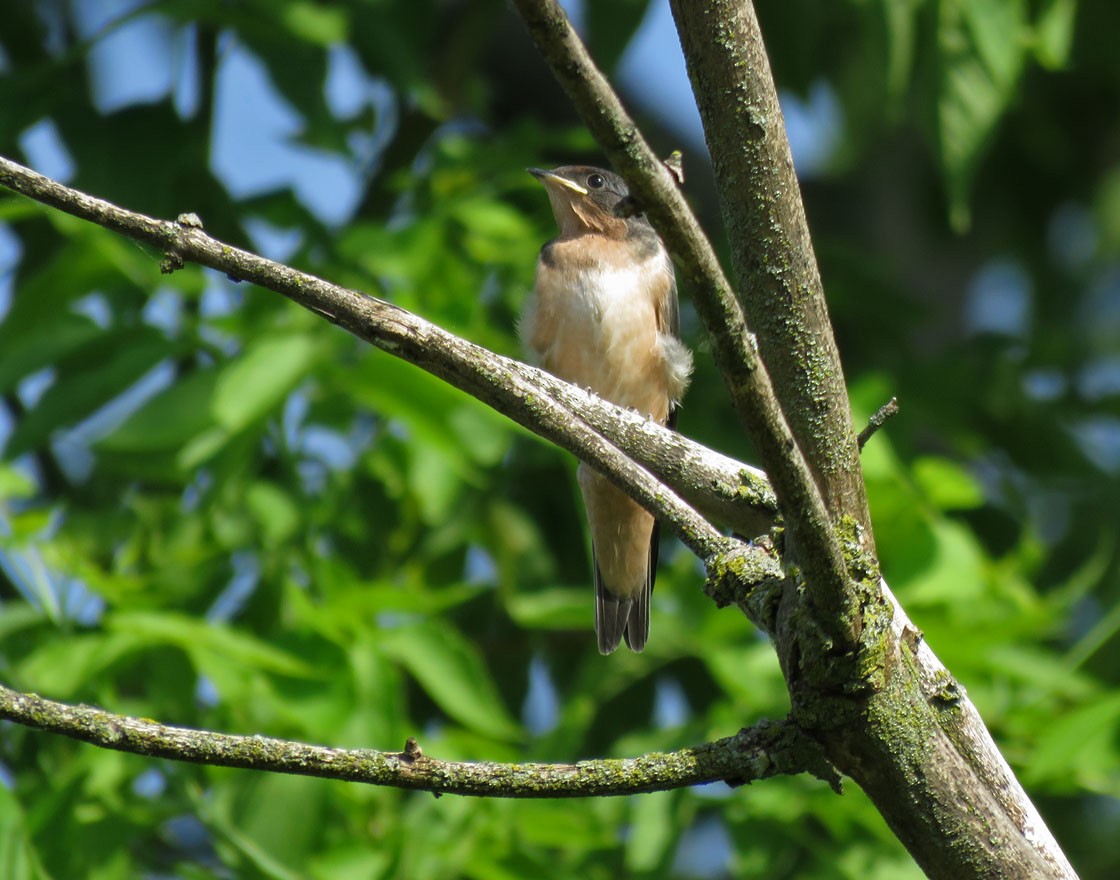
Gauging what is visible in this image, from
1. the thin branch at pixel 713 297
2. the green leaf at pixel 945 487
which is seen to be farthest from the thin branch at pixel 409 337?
the green leaf at pixel 945 487

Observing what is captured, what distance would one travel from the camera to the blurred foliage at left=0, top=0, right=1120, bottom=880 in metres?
4.37

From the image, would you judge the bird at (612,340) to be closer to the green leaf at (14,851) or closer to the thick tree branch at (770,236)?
the green leaf at (14,851)

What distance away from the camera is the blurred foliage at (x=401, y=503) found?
14.3 feet

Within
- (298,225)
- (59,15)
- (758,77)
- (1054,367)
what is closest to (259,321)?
(298,225)

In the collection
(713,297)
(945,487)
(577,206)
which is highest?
(577,206)

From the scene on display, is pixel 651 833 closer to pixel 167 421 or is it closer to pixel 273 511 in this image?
pixel 273 511

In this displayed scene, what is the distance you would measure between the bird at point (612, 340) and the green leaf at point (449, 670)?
58 centimetres

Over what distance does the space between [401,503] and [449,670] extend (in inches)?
45.2

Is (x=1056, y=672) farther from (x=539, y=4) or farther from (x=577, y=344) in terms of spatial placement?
(x=539, y=4)

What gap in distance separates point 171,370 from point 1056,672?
3.87 meters

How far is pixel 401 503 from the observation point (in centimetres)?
569

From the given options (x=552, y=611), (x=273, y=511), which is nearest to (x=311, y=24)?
(x=273, y=511)

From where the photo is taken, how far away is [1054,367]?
6539 millimetres

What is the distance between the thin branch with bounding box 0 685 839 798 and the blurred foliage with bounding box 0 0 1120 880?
1553mm
